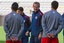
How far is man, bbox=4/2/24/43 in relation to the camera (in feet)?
23.6

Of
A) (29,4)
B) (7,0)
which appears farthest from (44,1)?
(7,0)

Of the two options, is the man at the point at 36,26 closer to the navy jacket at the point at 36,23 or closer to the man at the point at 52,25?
the navy jacket at the point at 36,23

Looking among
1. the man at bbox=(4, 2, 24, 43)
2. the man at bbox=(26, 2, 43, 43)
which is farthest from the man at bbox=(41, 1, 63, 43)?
the man at bbox=(26, 2, 43, 43)

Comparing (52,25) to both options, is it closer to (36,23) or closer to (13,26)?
(13,26)

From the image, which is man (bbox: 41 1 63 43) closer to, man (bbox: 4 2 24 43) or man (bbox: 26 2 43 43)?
man (bbox: 4 2 24 43)

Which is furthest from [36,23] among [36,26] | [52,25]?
[52,25]

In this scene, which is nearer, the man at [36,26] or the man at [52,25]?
the man at [52,25]

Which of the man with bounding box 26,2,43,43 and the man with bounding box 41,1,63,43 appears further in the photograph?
the man with bounding box 26,2,43,43

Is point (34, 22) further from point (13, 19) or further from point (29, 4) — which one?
point (29, 4)

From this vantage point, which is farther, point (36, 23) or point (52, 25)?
point (36, 23)

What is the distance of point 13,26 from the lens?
7180mm

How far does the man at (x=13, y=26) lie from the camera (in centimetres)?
720

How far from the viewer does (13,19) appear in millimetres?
7207

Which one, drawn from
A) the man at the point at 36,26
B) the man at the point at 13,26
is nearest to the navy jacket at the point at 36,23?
the man at the point at 36,26
